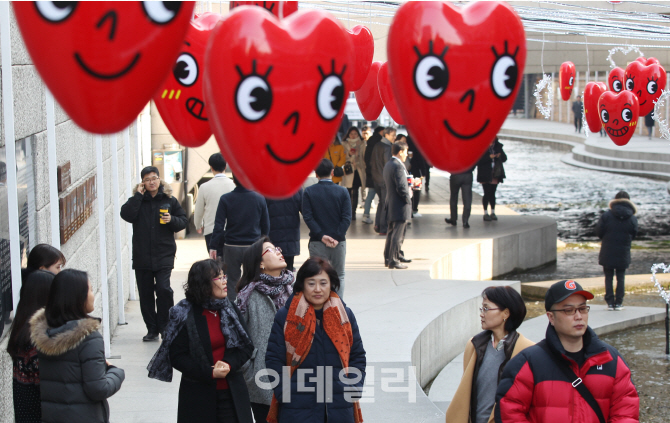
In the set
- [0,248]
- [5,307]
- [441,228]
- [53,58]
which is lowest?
[441,228]

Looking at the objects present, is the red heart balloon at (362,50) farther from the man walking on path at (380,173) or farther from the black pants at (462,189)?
the black pants at (462,189)

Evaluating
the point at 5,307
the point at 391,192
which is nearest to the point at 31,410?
the point at 5,307

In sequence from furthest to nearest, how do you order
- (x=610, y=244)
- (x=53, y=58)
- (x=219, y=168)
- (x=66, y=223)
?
(x=610, y=244), (x=219, y=168), (x=66, y=223), (x=53, y=58)

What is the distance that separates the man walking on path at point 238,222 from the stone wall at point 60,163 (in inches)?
44.4

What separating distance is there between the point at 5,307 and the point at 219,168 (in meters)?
3.10

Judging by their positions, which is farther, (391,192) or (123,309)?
(391,192)

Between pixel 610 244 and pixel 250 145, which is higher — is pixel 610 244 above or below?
below

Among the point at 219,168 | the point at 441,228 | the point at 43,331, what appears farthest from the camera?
the point at 441,228

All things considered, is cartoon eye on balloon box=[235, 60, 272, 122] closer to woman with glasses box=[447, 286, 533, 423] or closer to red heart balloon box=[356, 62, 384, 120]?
woman with glasses box=[447, 286, 533, 423]

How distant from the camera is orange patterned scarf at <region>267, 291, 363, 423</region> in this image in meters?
4.08

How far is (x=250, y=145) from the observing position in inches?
73.4

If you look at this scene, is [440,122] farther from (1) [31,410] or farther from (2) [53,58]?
(1) [31,410]

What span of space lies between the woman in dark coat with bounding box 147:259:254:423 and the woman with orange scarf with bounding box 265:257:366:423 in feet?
0.75

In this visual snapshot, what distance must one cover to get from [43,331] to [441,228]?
11.3 metres
